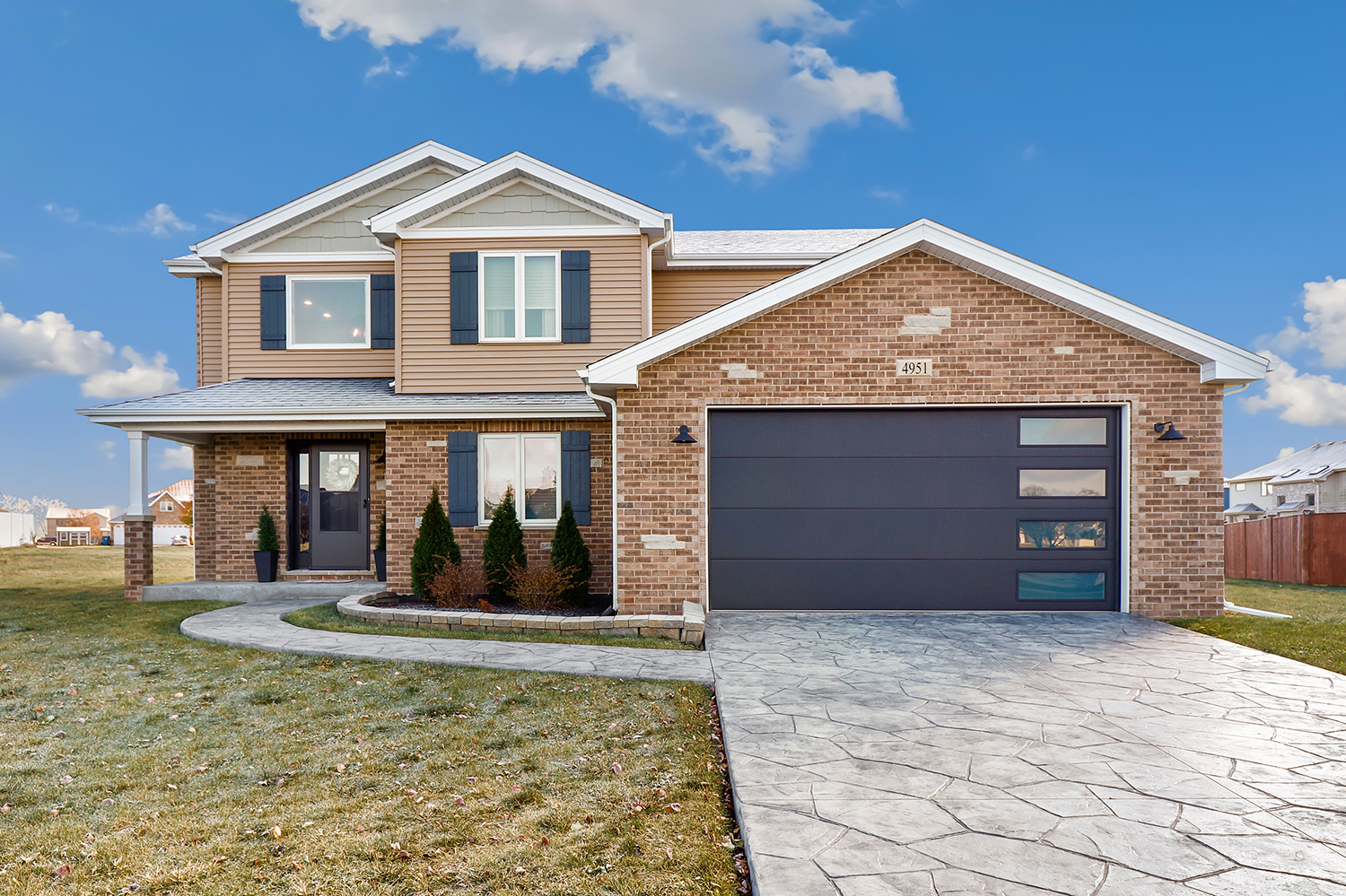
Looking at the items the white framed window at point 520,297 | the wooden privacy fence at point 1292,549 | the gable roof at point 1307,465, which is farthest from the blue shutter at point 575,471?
the gable roof at point 1307,465

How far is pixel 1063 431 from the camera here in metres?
8.40

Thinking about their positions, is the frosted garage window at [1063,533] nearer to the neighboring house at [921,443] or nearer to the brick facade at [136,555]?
the neighboring house at [921,443]

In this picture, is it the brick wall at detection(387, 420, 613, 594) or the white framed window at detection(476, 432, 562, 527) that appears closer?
the brick wall at detection(387, 420, 613, 594)

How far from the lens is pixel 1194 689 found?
5.17 metres

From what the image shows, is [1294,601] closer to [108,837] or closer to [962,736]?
[962,736]

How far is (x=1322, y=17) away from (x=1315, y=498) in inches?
821

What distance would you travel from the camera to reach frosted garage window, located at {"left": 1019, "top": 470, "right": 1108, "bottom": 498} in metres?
8.38

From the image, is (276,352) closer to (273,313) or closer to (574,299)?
(273,313)

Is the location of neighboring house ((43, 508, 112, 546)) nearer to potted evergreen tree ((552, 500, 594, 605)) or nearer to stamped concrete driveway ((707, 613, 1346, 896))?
potted evergreen tree ((552, 500, 594, 605))

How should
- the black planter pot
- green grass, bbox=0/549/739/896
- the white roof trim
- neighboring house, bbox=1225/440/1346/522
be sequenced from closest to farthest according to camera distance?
green grass, bbox=0/549/739/896
the white roof trim
the black planter pot
neighboring house, bbox=1225/440/1346/522

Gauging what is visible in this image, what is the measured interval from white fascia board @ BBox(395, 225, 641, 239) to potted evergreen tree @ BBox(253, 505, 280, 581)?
204 inches

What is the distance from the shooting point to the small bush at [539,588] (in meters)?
9.20

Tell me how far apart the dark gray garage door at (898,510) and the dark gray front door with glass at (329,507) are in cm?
689

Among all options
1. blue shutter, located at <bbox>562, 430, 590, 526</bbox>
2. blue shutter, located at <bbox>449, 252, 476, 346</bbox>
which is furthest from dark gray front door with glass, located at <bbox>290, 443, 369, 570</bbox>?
blue shutter, located at <bbox>562, 430, 590, 526</bbox>
